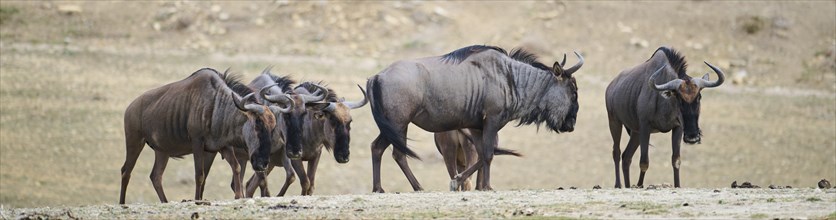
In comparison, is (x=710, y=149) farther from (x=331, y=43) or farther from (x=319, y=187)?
(x=331, y=43)

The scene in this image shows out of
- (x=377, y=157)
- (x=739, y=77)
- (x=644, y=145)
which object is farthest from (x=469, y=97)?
(x=739, y=77)

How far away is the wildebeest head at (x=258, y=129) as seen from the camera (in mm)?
18214

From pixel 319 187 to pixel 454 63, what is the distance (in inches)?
464

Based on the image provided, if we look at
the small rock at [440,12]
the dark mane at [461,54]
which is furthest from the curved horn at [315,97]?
the small rock at [440,12]

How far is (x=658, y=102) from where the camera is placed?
1958 cm

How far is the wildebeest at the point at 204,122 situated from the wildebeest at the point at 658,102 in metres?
4.36

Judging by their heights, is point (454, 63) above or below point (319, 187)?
above

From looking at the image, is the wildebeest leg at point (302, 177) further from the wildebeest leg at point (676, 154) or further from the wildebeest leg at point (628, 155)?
the wildebeest leg at point (676, 154)

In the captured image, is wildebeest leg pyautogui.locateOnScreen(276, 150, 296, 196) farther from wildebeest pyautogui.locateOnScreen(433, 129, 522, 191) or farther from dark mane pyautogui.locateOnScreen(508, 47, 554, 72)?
dark mane pyautogui.locateOnScreen(508, 47, 554, 72)

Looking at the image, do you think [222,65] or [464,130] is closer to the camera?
[464,130]

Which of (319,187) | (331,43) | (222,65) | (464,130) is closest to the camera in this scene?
(464,130)

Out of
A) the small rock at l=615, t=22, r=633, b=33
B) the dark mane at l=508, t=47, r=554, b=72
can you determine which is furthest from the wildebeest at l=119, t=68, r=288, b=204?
the small rock at l=615, t=22, r=633, b=33

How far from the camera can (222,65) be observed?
130 feet

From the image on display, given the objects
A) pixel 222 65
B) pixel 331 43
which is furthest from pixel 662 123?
pixel 331 43
